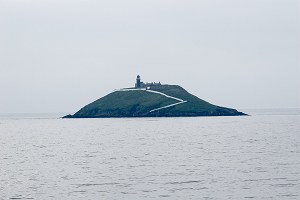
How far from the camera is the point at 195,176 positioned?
163 feet

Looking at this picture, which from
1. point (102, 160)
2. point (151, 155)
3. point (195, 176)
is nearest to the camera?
point (195, 176)

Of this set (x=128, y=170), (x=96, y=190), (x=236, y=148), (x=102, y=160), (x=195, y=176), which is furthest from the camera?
(x=236, y=148)

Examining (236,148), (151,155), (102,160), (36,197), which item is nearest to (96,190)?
(36,197)

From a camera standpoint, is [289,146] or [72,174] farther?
[289,146]

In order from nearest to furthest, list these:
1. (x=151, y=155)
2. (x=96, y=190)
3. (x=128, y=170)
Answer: (x=96, y=190) → (x=128, y=170) → (x=151, y=155)

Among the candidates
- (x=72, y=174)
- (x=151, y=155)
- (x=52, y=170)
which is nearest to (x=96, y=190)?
(x=72, y=174)

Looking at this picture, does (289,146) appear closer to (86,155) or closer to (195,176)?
(86,155)

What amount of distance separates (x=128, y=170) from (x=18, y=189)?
Result: 1337 centimetres

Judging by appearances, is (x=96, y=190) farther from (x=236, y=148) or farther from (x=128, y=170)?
(x=236, y=148)

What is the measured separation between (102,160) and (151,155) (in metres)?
7.72

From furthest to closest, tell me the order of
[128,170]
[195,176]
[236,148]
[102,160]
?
[236,148] < [102,160] < [128,170] < [195,176]

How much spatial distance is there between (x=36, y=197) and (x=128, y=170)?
1539 cm

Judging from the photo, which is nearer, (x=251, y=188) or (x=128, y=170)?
(x=251, y=188)

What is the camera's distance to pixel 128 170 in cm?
5453
